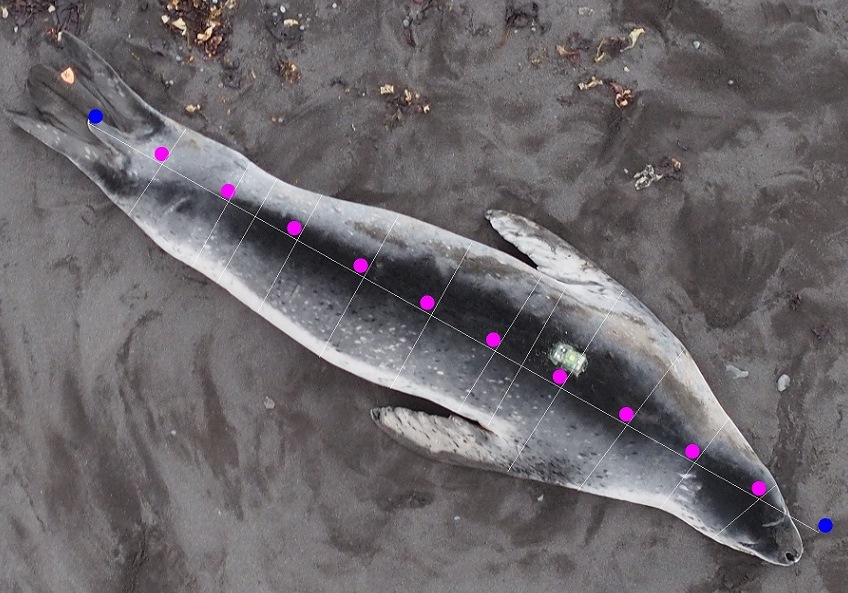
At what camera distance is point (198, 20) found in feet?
16.7

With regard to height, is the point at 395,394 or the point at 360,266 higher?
the point at 360,266

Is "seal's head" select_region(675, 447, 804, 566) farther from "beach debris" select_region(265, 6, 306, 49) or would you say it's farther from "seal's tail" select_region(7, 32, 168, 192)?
"seal's tail" select_region(7, 32, 168, 192)

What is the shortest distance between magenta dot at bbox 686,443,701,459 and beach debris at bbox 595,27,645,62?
3.33 m

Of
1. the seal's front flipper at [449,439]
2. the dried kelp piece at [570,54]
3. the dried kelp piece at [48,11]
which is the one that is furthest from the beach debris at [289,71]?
the seal's front flipper at [449,439]

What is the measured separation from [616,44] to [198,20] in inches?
144

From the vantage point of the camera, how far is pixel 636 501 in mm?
4762

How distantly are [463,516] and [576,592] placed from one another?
1202 millimetres

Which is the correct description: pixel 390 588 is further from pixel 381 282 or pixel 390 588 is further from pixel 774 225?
pixel 774 225

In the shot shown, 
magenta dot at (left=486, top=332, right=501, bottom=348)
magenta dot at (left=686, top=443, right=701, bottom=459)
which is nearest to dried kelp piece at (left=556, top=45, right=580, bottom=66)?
magenta dot at (left=486, top=332, right=501, bottom=348)

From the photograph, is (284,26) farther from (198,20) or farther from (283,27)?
(198,20)

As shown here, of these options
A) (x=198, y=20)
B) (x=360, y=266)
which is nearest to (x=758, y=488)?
(x=360, y=266)

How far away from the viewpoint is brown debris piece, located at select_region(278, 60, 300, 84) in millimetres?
5121

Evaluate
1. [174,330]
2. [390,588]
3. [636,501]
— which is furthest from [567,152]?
[390,588]

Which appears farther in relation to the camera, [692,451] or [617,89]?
[617,89]
